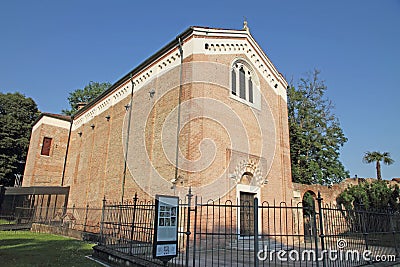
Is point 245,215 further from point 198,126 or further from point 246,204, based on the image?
point 198,126

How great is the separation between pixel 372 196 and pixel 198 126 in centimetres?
1212

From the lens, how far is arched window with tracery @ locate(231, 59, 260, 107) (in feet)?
41.7

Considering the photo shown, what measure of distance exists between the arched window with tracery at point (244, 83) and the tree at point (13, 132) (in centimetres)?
2355

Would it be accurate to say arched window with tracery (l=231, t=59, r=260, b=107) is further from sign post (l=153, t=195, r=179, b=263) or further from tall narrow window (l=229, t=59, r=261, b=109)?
sign post (l=153, t=195, r=179, b=263)

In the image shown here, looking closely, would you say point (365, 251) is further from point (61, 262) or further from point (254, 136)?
point (61, 262)

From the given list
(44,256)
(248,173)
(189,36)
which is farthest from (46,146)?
(248,173)

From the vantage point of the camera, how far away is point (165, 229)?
17.0 ft

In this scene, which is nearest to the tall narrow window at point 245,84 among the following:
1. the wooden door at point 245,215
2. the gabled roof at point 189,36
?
the gabled roof at point 189,36

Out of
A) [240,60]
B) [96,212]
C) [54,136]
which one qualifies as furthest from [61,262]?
[54,136]

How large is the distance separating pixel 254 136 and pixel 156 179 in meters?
4.90

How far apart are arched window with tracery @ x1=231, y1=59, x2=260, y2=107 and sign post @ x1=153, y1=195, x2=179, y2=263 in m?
7.69

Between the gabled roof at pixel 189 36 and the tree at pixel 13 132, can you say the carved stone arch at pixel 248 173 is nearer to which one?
the gabled roof at pixel 189 36

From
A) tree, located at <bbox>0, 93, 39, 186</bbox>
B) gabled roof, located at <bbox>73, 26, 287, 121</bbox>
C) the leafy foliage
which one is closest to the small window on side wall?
tree, located at <bbox>0, 93, 39, 186</bbox>

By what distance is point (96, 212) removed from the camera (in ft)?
51.1
